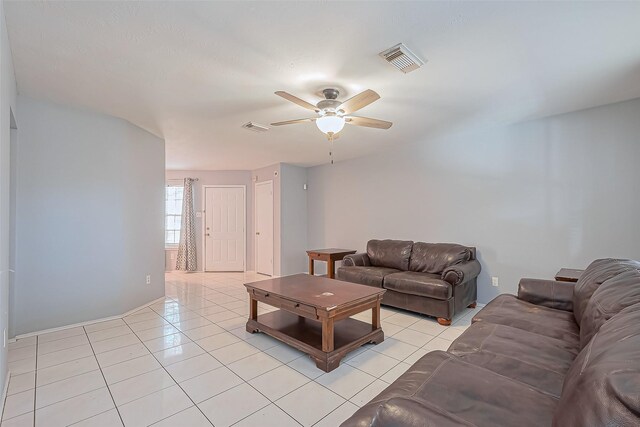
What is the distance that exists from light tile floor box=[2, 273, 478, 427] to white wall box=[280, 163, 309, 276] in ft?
8.83

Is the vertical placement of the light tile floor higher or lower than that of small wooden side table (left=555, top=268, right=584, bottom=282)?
lower

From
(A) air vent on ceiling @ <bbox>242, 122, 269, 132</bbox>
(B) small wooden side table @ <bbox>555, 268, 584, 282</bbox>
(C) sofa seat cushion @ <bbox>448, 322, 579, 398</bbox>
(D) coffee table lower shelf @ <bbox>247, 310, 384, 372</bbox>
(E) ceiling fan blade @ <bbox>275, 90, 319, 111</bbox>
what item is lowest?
(D) coffee table lower shelf @ <bbox>247, 310, 384, 372</bbox>

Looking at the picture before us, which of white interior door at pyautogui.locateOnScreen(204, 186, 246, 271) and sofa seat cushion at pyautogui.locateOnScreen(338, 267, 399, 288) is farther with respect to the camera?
white interior door at pyautogui.locateOnScreen(204, 186, 246, 271)

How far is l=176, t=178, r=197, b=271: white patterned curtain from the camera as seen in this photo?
22.2 feet

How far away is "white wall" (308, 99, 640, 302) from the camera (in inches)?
123

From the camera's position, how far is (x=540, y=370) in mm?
1420

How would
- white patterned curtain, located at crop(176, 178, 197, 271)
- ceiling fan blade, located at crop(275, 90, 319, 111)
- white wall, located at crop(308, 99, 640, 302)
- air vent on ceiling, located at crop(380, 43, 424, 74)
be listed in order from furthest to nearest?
white patterned curtain, located at crop(176, 178, 197, 271)
white wall, located at crop(308, 99, 640, 302)
ceiling fan blade, located at crop(275, 90, 319, 111)
air vent on ceiling, located at crop(380, 43, 424, 74)

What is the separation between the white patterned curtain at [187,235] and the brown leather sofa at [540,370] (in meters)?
6.19

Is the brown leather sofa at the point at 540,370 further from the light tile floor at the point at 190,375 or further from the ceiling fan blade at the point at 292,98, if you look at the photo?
the ceiling fan blade at the point at 292,98

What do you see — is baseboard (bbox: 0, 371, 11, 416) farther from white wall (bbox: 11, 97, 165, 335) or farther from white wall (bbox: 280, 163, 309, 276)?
white wall (bbox: 280, 163, 309, 276)

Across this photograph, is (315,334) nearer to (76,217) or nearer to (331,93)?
(331,93)

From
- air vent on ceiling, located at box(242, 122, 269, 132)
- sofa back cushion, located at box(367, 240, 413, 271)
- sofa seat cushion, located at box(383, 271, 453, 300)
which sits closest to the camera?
sofa seat cushion, located at box(383, 271, 453, 300)

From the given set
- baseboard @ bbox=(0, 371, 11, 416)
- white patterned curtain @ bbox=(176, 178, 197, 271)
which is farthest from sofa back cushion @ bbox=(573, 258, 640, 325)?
white patterned curtain @ bbox=(176, 178, 197, 271)

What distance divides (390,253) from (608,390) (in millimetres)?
3933
